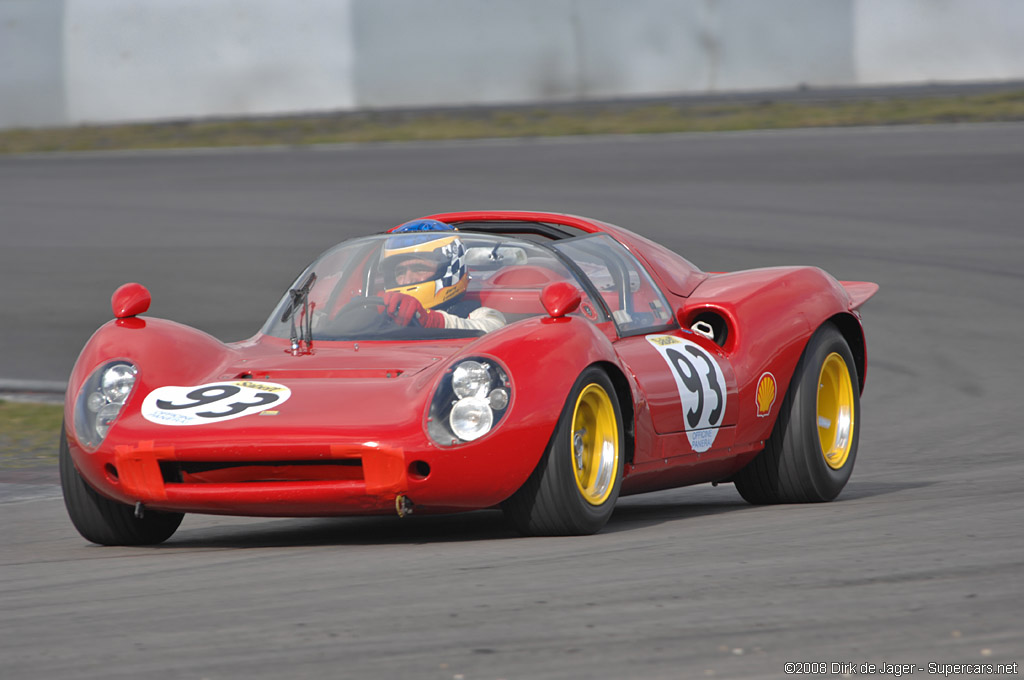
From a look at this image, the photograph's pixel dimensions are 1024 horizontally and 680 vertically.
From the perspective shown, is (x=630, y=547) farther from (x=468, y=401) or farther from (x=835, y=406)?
(x=835, y=406)

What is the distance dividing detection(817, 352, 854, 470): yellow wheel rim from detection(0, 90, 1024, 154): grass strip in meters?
14.2

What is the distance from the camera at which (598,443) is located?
18.0ft

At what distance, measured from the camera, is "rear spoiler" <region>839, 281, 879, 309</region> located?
720 centimetres

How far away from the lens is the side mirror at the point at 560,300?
5.41 meters

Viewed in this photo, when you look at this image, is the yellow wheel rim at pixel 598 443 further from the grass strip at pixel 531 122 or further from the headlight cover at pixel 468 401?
the grass strip at pixel 531 122

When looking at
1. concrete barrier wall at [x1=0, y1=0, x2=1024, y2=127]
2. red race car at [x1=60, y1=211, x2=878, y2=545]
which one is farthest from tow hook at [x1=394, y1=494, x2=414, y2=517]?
concrete barrier wall at [x1=0, y1=0, x2=1024, y2=127]

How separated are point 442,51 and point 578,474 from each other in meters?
18.4

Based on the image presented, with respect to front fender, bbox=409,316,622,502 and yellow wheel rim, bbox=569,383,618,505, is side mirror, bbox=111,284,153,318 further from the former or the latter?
yellow wheel rim, bbox=569,383,618,505

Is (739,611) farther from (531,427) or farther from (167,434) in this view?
(167,434)

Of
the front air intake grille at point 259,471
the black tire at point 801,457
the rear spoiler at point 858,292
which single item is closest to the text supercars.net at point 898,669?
the front air intake grille at point 259,471

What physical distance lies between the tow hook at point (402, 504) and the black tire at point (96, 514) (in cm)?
106

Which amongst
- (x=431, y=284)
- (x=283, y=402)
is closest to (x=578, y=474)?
(x=283, y=402)

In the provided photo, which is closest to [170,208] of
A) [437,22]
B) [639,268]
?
[437,22]

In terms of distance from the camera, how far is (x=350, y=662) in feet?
11.6
